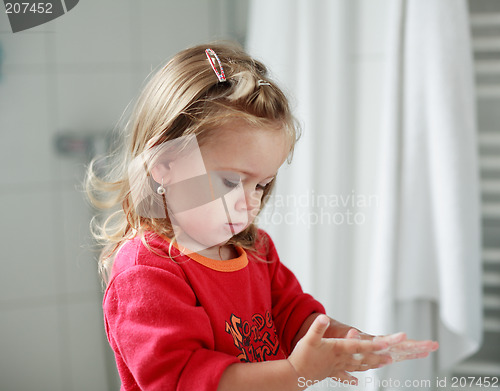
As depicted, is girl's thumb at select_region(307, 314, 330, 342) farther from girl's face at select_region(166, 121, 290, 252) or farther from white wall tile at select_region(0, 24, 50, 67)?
white wall tile at select_region(0, 24, 50, 67)

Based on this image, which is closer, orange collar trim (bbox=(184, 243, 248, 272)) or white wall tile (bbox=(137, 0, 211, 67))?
orange collar trim (bbox=(184, 243, 248, 272))

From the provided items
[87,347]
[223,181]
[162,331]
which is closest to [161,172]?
[223,181]

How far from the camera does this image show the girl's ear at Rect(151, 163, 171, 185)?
0.61 metres

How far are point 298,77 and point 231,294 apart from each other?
0.51 m

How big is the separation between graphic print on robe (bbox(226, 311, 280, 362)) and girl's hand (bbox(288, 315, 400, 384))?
9 cm

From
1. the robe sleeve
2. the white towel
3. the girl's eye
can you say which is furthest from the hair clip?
the white towel

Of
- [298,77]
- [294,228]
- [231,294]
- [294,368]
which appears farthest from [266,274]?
[298,77]

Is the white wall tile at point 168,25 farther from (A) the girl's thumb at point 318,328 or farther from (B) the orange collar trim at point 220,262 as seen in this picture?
(A) the girl's thumb at point 318,328

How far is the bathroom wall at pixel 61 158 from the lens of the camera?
0.84 metres

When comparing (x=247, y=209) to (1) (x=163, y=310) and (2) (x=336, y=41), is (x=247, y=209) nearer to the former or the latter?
(1) (x=163, y=310)

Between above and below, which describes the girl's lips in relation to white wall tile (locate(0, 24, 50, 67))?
below

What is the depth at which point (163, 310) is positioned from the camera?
0.52m

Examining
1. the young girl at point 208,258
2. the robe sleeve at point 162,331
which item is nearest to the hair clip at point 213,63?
the young girl at point 208,258

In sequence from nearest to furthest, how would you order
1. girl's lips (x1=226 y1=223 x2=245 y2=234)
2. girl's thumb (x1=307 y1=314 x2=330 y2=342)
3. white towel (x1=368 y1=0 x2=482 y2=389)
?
girl's thumb (x1=307 y1=314 x2=330 y2=342) → girl's lips (x1=226 y1=223 x2=245 y2=234) → white towel (x1=368 y1=0 x2=482 y2=389)
